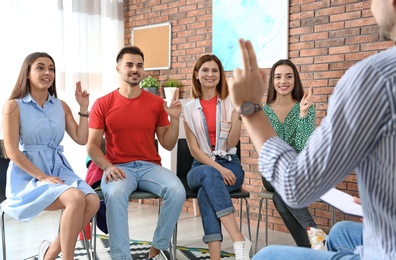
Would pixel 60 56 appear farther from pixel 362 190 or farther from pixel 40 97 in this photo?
pixel 362 190

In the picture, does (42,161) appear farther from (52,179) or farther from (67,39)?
(67,39)

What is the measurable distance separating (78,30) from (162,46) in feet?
2.89

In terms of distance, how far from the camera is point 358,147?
0.82 m

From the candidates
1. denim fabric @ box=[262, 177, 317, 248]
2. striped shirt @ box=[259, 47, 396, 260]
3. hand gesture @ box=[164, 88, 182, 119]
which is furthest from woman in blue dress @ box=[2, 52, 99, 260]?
striped shirt @ box=[259, 47, 396, 260]

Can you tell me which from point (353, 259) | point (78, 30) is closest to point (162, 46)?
point (78, 30)

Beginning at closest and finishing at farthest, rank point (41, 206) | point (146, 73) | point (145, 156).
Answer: point (41, 206)
point (145, 156)
point (146, 73)

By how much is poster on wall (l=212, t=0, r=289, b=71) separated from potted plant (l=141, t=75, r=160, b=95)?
0.81 metres

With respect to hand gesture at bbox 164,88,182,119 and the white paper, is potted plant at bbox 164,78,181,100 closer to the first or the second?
hand gesture at bbox 164,88,182,119

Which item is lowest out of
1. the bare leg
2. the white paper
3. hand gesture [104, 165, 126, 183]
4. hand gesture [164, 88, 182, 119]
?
the bare leg

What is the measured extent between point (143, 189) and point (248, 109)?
2111mm

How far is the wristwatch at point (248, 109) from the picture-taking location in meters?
0.99

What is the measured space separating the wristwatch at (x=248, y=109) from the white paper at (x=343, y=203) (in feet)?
2.78

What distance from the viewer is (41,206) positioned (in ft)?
8.64

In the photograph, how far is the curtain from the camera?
4645mm
